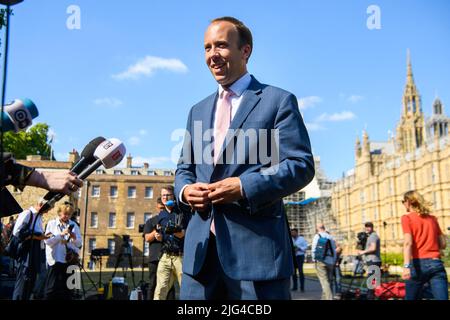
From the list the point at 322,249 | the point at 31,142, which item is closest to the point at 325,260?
the point at 322,249

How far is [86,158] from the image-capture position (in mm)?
2799

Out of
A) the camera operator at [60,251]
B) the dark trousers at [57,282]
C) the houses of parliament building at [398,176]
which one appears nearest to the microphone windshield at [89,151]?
the camera operator at [60,251]

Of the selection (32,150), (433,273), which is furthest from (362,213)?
(433,273)

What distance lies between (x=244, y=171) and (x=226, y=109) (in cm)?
41

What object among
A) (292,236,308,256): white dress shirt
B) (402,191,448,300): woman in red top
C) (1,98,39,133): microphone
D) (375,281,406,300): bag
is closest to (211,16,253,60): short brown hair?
(1,98,39,133): microphone

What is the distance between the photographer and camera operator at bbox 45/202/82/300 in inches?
327

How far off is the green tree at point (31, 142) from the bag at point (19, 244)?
33796 mm

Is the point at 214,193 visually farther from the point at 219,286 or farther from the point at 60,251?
the point at 60,251

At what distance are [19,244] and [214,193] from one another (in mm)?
6969

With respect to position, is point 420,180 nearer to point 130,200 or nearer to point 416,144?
point 416,144

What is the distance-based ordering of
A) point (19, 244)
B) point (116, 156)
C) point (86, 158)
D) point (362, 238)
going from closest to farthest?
point (86, 158) → point (116, 156) → point (19, 244) → point (362, 238)

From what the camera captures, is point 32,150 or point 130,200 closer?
point 32,150

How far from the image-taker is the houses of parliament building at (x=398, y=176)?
224ft
